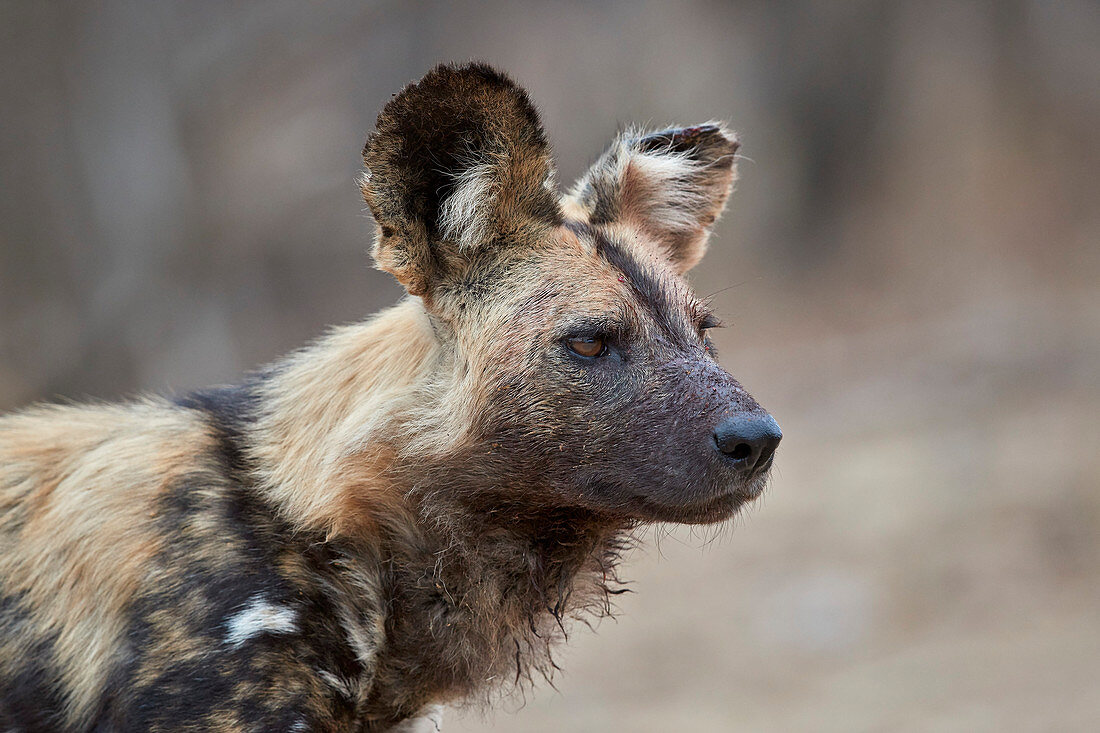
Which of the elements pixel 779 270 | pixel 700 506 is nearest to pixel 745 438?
pixel 700 506

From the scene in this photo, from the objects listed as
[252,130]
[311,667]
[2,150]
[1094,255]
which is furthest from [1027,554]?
[2,150]

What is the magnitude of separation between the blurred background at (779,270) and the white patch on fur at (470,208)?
985 mm

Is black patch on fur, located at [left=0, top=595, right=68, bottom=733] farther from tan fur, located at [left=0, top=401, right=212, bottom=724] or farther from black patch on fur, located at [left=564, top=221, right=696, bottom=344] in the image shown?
black patch on fur, located at [left=564, top=221, right=696, bottom=344]

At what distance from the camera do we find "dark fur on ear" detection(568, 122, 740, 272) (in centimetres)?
317

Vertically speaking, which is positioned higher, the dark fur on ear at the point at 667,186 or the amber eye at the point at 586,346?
the dark fur on ear at the point at 667,186

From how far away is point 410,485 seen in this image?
275 centimetres

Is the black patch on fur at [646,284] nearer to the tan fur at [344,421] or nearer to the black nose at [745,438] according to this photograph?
the black nose at [745,438]

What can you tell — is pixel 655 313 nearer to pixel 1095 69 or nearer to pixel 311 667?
pixel 311 667

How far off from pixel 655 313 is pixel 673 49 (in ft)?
36.1

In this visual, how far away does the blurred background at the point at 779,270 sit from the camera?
7.28m

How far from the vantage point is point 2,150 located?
9219 mm

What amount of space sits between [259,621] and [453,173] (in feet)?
3.67

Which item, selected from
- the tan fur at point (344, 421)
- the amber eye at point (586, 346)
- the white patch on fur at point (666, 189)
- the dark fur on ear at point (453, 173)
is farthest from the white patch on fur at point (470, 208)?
the white patch on fur at point (666, 189)

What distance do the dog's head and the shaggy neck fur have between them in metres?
0.06
